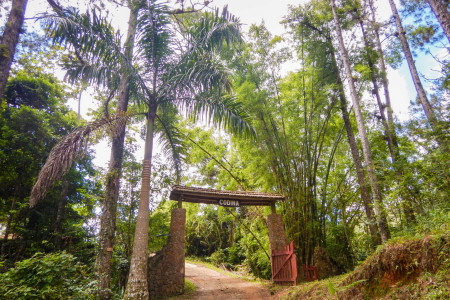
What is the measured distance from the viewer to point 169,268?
6758 millimetres

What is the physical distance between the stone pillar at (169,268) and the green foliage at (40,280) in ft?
6.91

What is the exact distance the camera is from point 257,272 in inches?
410

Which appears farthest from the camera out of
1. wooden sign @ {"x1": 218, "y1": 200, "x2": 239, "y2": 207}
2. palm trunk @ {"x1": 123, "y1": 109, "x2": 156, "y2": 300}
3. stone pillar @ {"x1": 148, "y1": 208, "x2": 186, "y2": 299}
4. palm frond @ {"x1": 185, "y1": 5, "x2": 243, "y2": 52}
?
wooden sign @ {"x1": 218, "y1": 200, "x2": 239, "y2": 207}

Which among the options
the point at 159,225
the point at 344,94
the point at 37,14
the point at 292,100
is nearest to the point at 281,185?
the point at 292,100

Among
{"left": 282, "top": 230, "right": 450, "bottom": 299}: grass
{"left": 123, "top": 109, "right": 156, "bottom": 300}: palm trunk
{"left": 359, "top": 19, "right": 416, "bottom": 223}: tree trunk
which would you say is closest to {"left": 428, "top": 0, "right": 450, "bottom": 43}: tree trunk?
{"left": 359, "top": 19, "right": 416, "bottom": 223}: tree trunk

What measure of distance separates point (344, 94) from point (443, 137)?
125 inches

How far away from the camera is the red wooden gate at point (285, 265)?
704 cm

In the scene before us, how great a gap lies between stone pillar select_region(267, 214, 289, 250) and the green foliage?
5376mm

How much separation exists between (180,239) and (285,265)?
3221 mm

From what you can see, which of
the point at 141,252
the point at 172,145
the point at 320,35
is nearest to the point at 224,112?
the point at 172,145

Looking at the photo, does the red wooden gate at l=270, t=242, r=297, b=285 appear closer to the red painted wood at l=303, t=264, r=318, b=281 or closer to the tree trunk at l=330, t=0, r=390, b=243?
the red painted wood at l=303, t=264, r=318, b=281

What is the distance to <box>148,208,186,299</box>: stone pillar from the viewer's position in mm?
6547

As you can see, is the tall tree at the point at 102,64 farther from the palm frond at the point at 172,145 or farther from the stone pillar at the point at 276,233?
the stone pillar at the point at 276,233

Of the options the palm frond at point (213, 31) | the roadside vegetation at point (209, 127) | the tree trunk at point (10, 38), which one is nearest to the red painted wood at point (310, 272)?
the roadside vegetation at point (209, 127)
